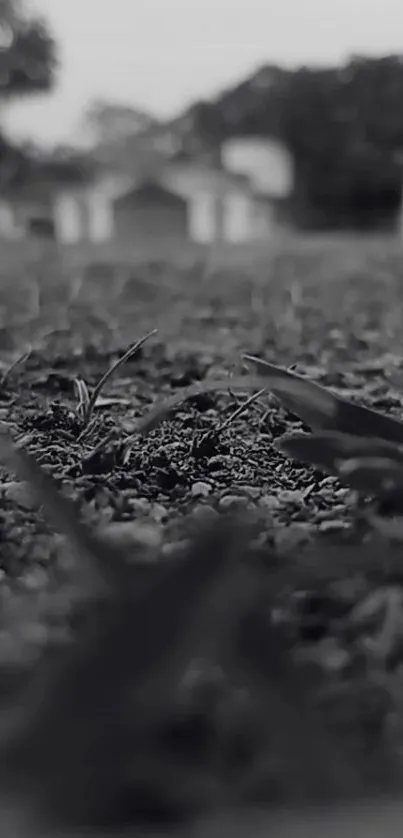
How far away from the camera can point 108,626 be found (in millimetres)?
233

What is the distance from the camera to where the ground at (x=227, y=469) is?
316 mm

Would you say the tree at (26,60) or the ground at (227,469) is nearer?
the ground at (227,469)

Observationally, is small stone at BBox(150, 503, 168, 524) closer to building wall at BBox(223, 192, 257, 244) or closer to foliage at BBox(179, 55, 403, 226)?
building wall at BBox(223, 192, 257, 244)

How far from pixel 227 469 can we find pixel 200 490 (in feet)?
0.22

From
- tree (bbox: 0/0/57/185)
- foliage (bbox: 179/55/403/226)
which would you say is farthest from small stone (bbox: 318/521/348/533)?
foliage (bbox: 179/55/403/226)

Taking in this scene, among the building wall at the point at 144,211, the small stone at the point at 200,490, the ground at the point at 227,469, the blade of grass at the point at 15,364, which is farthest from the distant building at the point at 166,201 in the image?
the small stone at the point at 200,490

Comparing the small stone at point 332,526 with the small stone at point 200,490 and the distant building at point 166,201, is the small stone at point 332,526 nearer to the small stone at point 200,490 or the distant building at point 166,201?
the small stone at point 200,490

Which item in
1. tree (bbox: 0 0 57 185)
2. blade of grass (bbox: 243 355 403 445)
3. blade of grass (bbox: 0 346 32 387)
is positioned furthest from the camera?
tree (bbox: 0 0 57 185)

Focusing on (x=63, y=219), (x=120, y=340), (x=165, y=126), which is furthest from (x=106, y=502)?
(x=63, y=219)

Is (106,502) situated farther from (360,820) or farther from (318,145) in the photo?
(318,145)

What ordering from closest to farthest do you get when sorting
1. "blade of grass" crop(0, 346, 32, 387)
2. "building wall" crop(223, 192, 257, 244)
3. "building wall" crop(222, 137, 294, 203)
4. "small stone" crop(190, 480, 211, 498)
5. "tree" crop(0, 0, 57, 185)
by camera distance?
"small stone" crop(190, 480, 211, 498), "blade of grass" crop(0, 346, 32, 387), "tree" crop(0, 0, 57, 185), "building wall" crop(223, 192, 257, 244), "building wall" crop(222, 137, 294, 203)

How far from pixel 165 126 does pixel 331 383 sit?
1672 cm

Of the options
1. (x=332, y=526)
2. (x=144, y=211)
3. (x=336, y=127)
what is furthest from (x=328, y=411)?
(x=336, y=127)

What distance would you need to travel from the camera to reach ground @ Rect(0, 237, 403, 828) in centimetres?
32
